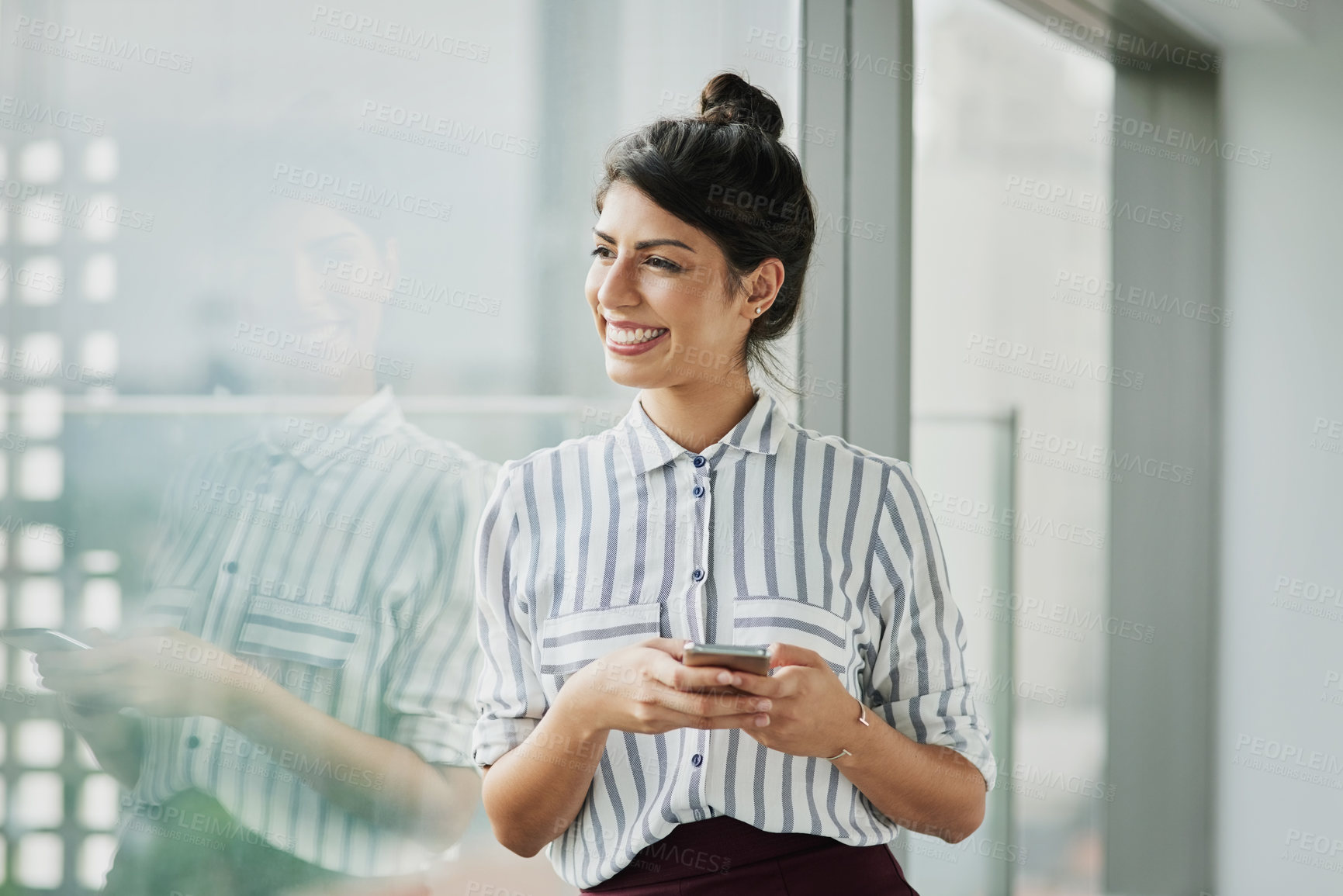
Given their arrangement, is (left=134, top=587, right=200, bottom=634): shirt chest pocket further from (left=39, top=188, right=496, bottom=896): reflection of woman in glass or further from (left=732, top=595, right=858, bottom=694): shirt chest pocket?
(left=732, top=595, right=858, bottom=694): shirt chest pocket

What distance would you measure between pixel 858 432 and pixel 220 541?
1.24 metres

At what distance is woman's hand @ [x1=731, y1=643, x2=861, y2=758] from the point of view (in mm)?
1209

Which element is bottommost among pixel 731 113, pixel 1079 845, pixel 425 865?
pixel 1079 845

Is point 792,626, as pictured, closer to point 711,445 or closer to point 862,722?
point 862,722

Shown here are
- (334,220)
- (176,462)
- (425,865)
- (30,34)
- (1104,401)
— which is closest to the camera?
(30,34)

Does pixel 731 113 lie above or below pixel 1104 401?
above

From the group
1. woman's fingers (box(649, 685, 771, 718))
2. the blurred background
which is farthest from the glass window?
woman's fingers (box(649, 685, 771, 718))

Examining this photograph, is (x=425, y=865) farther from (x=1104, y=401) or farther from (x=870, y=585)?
(x=1104, y=401)

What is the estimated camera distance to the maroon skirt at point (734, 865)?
132cm

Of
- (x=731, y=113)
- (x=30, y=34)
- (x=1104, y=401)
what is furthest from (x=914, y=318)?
(x=30, y=34)

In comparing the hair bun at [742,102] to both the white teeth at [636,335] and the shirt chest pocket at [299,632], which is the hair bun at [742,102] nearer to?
the white teeth at [636,335]

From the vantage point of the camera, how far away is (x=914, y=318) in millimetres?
2488

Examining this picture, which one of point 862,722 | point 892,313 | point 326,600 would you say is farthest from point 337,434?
point 892,313

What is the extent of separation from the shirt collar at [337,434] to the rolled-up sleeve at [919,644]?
727mm
